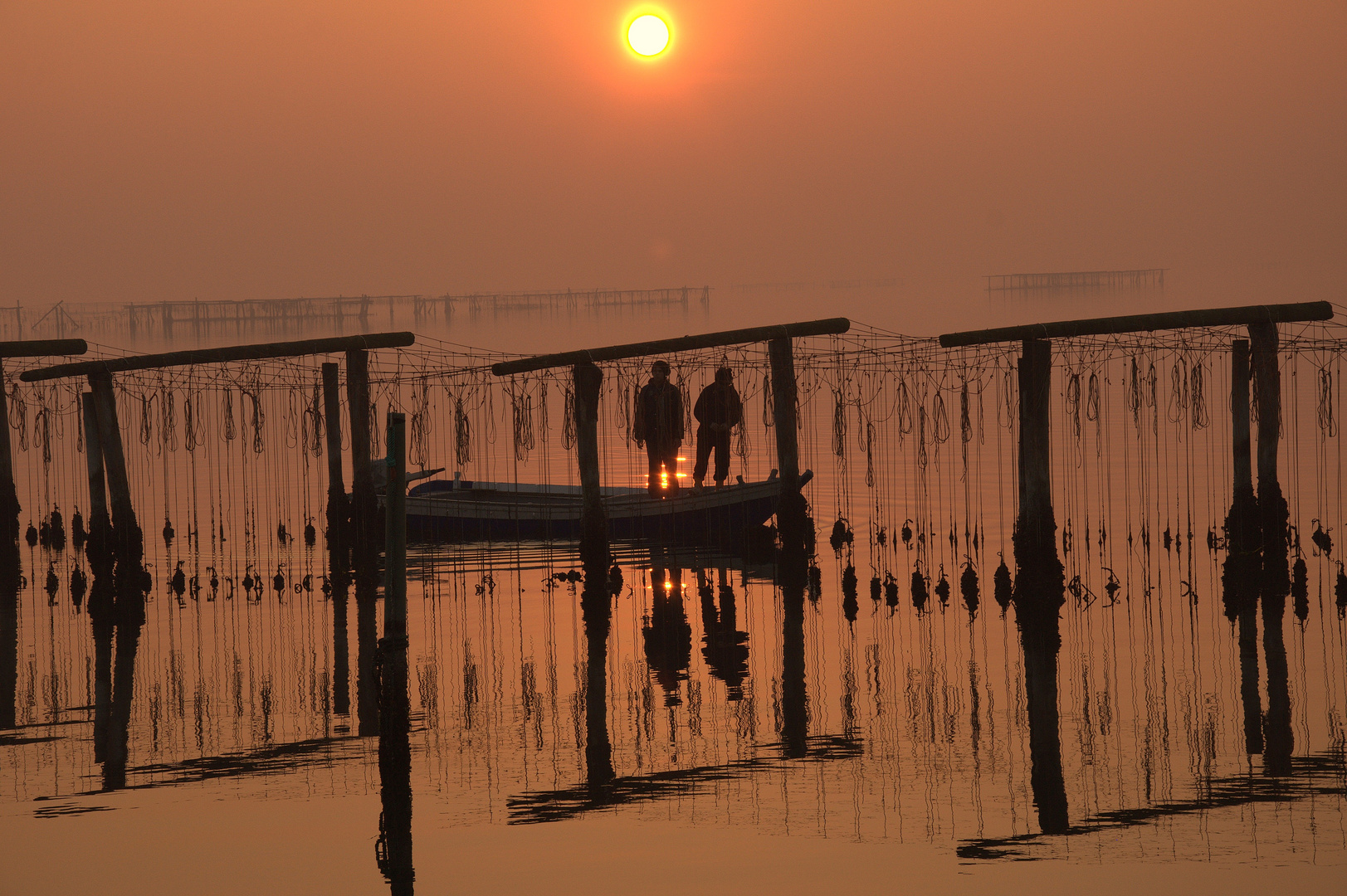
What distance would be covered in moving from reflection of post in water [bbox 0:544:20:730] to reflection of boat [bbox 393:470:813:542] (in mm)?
6405

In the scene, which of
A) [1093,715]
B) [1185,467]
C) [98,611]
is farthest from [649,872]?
[1185,467]

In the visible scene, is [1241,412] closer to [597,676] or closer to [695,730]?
[597,676]

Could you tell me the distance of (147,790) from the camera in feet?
39.6

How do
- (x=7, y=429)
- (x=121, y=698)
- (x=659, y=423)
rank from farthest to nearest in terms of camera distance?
1. (x=659, y=423)
2. (x=7, y=429)
3. (x=121, y=698)

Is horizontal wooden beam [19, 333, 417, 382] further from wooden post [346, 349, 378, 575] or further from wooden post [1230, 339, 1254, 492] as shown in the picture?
wooden post [1230, 339, 1254, 492]

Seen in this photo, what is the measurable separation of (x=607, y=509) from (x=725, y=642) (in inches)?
282

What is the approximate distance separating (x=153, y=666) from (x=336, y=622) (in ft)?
9.19

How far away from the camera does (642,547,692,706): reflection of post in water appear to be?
1554cm

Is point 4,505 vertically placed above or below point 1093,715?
above

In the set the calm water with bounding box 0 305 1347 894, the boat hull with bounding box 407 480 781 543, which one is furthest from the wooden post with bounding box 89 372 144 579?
the boat hull with bounding box 407 480 781 543

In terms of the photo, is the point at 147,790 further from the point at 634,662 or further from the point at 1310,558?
the point at 1310,558

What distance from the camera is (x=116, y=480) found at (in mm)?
20938

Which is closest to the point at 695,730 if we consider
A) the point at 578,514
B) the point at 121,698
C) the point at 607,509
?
the point at 121,698

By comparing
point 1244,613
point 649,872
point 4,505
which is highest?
point 4,505
